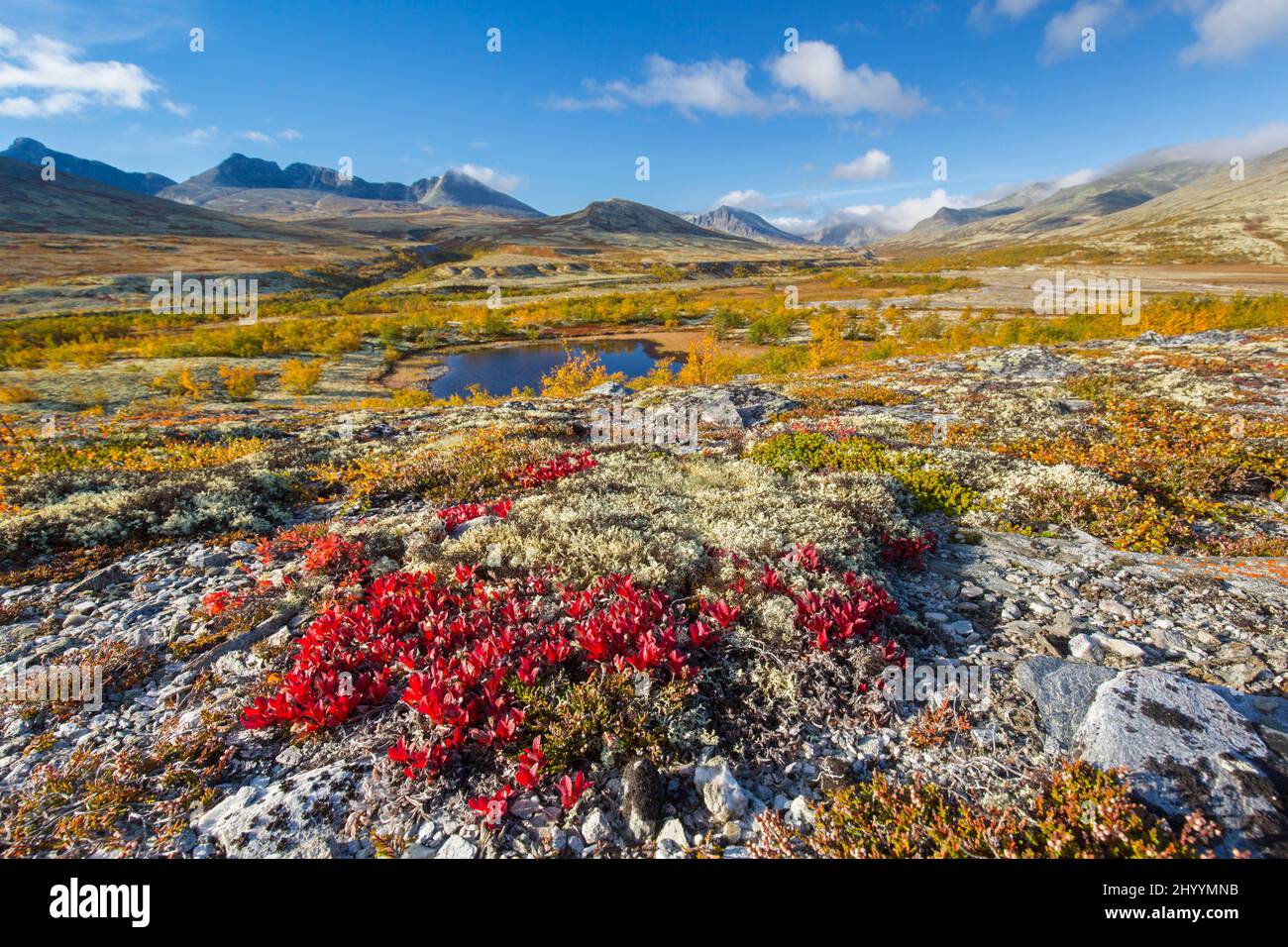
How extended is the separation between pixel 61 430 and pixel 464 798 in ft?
82.3

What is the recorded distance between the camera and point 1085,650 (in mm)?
5789

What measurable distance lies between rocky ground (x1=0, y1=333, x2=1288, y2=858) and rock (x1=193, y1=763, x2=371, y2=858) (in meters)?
0.02

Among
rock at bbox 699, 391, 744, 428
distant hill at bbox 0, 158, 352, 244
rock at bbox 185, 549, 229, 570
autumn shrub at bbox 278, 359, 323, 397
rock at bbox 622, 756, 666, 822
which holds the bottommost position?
rock at bbox 622, 756, 666, 822

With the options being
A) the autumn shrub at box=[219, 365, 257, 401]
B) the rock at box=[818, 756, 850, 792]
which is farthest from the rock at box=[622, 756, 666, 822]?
the autumn shrub at box=[219, 365, 257, 401]

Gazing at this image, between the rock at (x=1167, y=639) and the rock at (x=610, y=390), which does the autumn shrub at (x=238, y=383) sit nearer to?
the rock at (x=610, y=390)

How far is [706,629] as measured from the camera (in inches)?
229

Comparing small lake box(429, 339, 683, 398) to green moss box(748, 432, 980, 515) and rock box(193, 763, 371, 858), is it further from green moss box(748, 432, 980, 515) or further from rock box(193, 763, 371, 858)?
rock box(193, 763, 371, 858)

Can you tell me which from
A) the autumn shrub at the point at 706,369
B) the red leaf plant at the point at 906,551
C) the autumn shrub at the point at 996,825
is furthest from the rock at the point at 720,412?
the autumn shrub at the point at 706,369

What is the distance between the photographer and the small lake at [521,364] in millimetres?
61791

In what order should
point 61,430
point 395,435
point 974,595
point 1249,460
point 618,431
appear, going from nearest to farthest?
point 974,595
point 1249,460
point 618,431
point 395,435
point 61,430

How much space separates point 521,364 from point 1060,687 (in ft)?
241

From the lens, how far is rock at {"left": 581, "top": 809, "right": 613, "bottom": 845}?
13.0 feet
